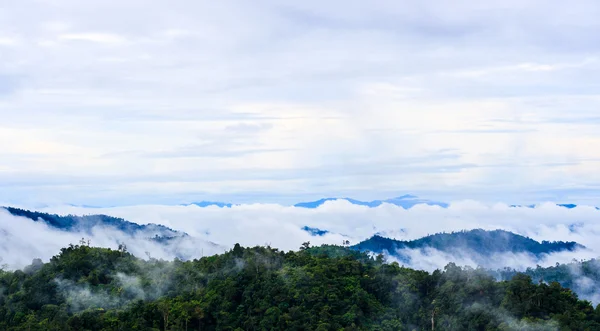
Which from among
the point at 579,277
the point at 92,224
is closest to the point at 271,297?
the point at 579,277

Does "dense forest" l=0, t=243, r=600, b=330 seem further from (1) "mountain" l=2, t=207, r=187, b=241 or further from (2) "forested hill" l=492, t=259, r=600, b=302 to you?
(1) "mountain" l=2, t=207, r=187, b=241

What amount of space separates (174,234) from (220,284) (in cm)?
11005

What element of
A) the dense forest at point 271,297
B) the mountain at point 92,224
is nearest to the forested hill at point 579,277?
the dense forest at point 271,297

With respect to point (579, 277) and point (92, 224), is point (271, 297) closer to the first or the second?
point (579, 277)

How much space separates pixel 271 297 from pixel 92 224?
130225 mm

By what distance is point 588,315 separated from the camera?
57875 millimetres

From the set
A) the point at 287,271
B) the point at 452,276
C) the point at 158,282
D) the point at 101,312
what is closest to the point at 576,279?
the point at 452,276

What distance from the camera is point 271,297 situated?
198 feet

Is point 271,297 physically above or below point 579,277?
above

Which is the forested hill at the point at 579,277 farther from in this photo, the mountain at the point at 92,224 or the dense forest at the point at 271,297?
the mountain at the point at 92,224

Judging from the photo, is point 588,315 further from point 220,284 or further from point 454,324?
point 220,284

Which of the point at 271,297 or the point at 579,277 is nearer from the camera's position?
the point at 271,297

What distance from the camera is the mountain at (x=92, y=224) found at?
557ft

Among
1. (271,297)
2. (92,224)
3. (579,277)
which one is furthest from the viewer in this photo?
(92,224)
